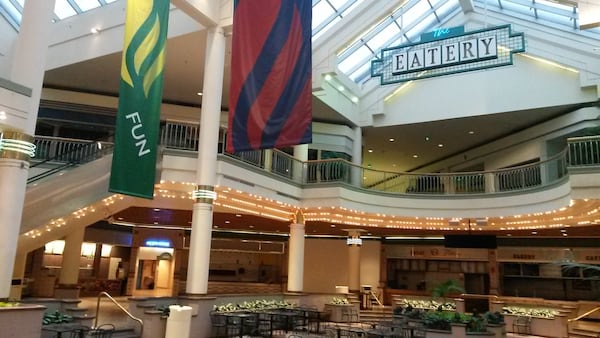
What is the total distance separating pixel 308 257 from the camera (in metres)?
24.5

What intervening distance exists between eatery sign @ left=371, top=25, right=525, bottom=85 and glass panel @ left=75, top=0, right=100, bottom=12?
8.68 metres

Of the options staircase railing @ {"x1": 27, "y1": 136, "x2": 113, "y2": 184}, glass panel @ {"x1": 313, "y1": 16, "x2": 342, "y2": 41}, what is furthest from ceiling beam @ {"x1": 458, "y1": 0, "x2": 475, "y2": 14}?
staircase railing @ {"x1": 27, "y1": 136, "x2": 113, "y2": 184}

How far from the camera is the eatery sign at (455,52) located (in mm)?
11242

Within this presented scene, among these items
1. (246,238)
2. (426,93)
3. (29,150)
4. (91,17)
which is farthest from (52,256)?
(426,93)

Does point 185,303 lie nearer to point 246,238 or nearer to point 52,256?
point 52,256

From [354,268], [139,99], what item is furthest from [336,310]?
[139,99]

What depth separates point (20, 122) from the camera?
23.3ft

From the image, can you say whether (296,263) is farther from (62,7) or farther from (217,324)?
(62,7)

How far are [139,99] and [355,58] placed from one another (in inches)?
468

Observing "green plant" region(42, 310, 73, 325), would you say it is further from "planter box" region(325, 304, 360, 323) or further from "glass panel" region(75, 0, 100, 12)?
"planter box" region(325, 304, 360, 323)

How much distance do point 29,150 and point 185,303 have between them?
515cm

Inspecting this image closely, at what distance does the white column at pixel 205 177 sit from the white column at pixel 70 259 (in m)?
7.22

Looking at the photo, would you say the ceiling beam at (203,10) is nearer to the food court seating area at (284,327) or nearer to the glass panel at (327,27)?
the glass panel at (327,27)

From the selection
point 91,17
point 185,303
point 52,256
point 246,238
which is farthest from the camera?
point 246,238
